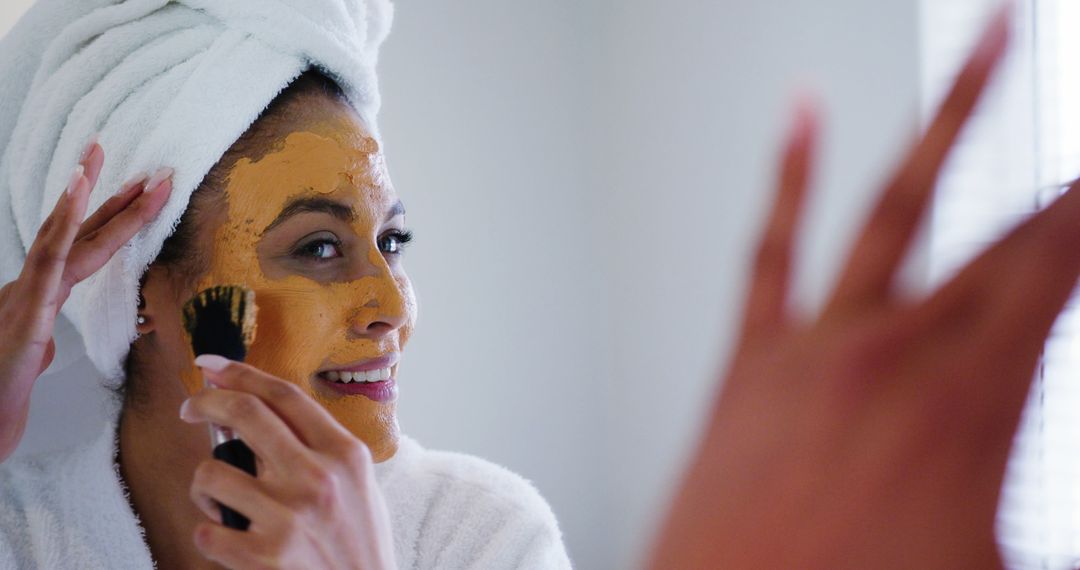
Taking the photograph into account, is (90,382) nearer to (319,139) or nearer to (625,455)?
(319,139)

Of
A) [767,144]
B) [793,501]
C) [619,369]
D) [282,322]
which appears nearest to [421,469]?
[282,322]

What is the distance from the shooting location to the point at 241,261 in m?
0.74

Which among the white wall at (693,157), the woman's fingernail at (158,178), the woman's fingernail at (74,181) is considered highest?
the white wall at (693,157)

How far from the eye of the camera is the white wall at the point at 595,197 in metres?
1.77

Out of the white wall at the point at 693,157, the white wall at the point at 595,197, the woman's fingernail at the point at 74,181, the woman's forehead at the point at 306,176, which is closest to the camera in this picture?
the woman's fingernail at the point at 74,181

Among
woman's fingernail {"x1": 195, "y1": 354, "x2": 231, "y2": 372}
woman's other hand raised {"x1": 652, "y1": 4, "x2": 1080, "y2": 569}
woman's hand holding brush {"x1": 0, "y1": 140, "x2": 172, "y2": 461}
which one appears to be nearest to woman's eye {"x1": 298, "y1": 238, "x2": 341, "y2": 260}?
woman's hand holding brush {"x1": 0, "y1": 140, "x2": 172, "y2": 461}

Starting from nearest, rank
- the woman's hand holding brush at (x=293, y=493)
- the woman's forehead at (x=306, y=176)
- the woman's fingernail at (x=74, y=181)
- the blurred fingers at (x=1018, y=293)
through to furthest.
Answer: the blurred fingers at (x=1018, y=293)
the woman's hand holding brush at (x=293, y=493)
the woman's fingernail at (x=74, y=181)
the woman's forehead at (x=306, y=176)

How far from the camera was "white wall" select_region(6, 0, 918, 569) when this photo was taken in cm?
177

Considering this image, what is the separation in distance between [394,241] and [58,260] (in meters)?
0.27

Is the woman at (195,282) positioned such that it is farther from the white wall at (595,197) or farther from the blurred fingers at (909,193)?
the white wall at (595,197)

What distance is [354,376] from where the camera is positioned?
2.51ft

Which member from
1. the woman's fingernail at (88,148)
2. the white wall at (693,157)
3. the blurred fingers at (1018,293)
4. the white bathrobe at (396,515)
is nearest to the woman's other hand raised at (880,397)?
the blurred fingers at (1018,293)

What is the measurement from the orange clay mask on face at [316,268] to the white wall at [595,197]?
1.05 meters

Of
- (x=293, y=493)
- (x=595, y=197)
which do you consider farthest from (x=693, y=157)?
(x=293, y=493)
